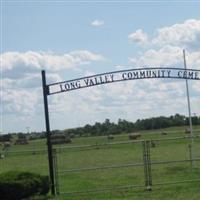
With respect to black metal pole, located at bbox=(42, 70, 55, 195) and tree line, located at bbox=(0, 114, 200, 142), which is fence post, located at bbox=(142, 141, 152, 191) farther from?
tree line, located at bbox=(0, 114, 200, 142)

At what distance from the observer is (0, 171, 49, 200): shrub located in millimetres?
14547

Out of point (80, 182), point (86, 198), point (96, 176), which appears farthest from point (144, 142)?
point (96, 176)

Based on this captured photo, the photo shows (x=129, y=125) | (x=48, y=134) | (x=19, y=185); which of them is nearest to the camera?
(x=19, y=185)

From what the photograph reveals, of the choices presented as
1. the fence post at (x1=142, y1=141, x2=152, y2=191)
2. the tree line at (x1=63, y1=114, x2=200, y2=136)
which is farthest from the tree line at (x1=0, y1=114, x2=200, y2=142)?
the fence post at (x1=142, y1=141, x2=152, y2=191)

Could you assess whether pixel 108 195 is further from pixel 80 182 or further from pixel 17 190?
pixel 80 182

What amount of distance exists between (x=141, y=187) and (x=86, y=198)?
6.87 ft

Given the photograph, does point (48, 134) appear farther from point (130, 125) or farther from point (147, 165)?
point (130, 125)

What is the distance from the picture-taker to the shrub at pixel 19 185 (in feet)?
47.7

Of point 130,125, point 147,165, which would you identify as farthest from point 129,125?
point 147,165

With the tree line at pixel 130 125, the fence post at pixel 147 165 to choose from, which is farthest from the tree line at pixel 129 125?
the fence post at pixel 147 165

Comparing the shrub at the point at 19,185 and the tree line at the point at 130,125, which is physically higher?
the tree line at the point at 130,125

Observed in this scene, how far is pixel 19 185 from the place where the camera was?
47.9 ft

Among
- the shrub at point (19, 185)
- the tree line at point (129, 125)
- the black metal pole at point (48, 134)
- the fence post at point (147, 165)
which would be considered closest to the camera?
the shrub at point (19, 185)

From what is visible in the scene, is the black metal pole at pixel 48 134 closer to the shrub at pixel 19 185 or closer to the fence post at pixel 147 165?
the shrub at pixel 19 185
